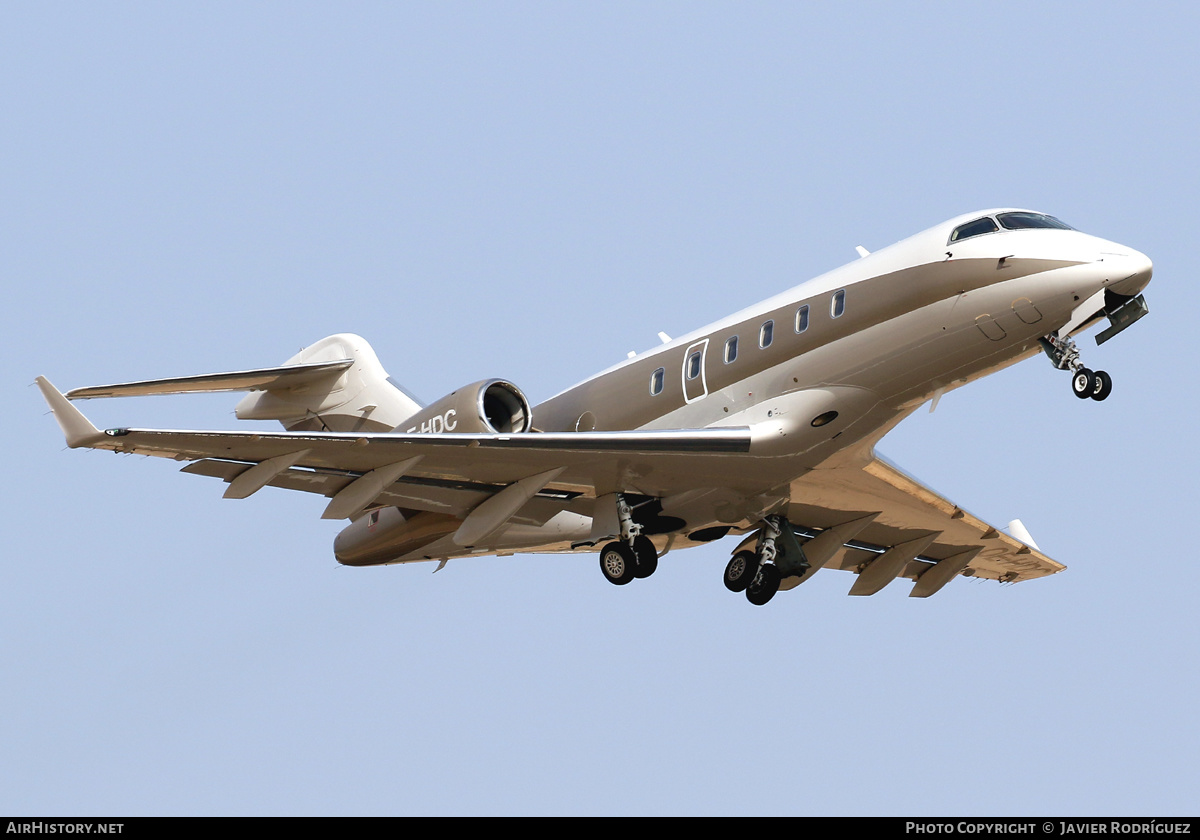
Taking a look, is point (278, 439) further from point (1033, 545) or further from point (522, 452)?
point (1033, 545)

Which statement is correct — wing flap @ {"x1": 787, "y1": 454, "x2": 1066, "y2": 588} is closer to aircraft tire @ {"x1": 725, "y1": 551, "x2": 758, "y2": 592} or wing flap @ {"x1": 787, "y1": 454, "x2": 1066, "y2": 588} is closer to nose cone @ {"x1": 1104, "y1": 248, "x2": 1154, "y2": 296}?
aircraft tire @ {"x1": 725, "y1": 551, "x2": 758, "y2": 592}

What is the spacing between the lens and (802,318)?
19.3 metres

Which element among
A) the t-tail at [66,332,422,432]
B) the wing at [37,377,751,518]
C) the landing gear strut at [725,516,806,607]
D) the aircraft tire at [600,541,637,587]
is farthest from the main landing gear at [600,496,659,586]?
the t-tail at [66,332,422,432]

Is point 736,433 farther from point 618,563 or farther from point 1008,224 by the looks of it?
point 1008,224

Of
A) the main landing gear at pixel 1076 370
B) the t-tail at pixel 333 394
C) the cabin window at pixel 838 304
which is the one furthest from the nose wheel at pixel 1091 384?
the t-tail at pixel 333 394

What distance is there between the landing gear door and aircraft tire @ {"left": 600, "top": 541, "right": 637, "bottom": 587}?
91.0 inches

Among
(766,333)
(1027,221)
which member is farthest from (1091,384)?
(766,333)

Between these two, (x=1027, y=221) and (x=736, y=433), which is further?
(x=736, y=433)

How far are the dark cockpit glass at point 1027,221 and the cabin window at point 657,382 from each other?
17.3 ft

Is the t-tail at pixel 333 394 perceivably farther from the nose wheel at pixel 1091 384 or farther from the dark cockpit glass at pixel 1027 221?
the nose wheel at pixel 1091 384

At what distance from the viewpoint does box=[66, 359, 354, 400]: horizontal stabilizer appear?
2116 cm

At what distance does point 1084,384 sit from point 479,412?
8081 millimetres

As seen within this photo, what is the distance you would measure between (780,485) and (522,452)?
149 inches

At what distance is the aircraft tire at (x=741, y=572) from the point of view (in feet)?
72.1
